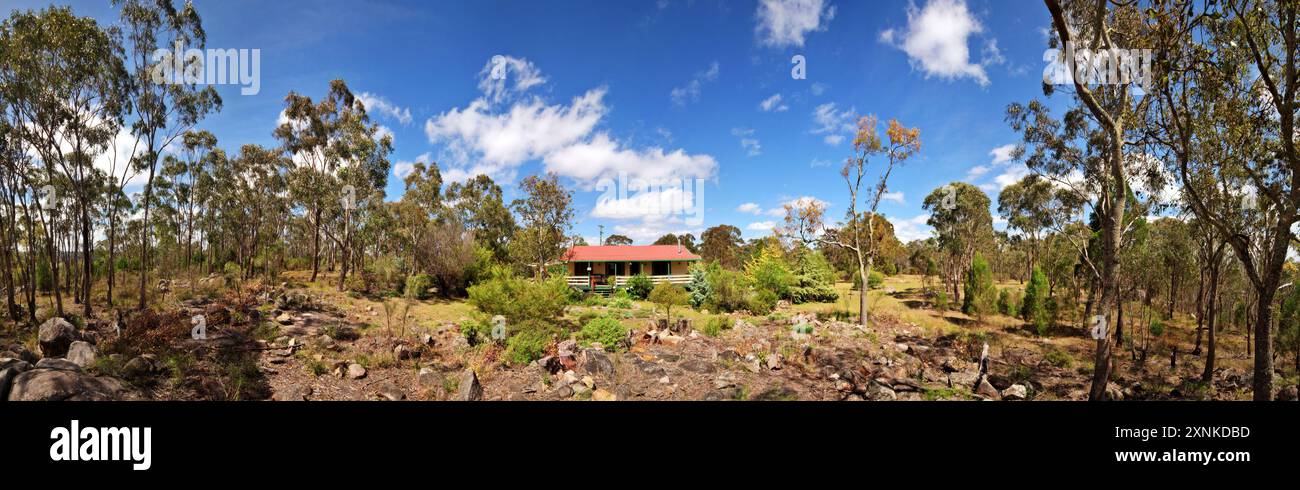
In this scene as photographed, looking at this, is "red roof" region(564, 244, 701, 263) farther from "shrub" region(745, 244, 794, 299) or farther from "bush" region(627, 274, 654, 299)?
"shrub" region(745, 244, 794, 299)

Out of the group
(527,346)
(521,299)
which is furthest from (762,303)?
(527,346)

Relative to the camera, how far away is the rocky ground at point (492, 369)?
6.32m

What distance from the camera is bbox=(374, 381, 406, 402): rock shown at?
6.42 metres

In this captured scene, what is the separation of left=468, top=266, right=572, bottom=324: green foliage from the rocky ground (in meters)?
1.60

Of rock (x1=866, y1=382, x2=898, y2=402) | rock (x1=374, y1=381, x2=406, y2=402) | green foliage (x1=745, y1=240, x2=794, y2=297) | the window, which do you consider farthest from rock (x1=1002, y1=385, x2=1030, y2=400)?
the window

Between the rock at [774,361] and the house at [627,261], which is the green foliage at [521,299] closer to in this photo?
the rock at [774,361]

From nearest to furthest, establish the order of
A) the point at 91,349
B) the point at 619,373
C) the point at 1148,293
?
1. the point at 91,349
2. the point at 619,373
3. the point at 1148,293

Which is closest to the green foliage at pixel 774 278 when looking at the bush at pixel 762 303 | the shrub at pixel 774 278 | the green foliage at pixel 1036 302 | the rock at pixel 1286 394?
the shrub at pixel 774 278

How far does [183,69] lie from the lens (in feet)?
39.3

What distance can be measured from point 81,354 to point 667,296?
646 inches

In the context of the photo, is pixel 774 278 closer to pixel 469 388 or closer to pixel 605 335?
pixel 605 335
